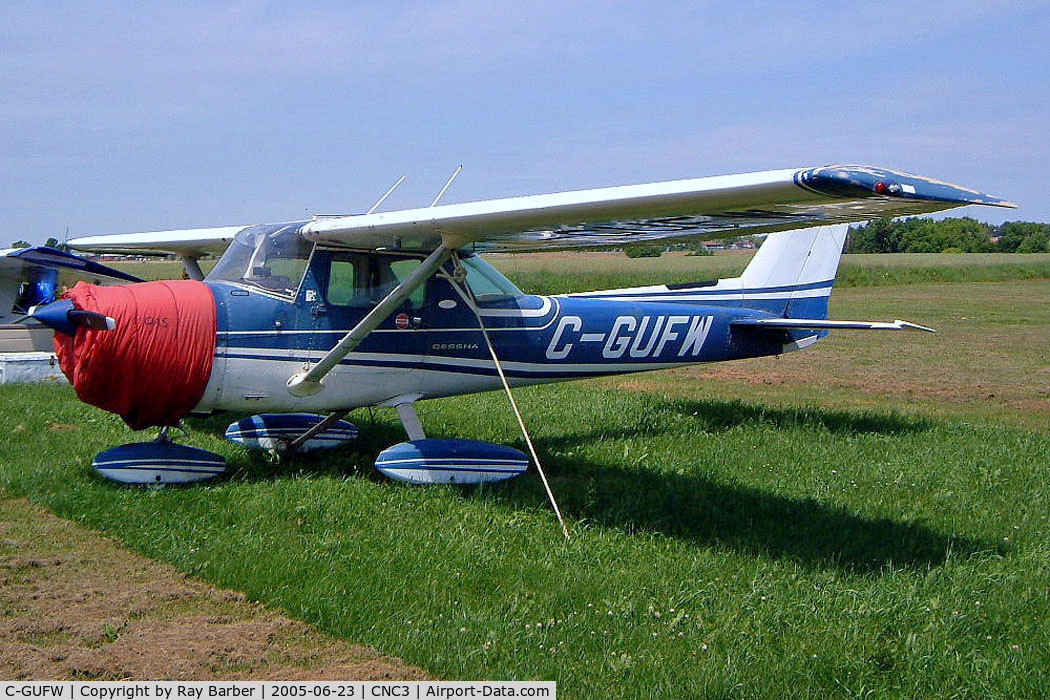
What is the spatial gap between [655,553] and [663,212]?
2039 mm

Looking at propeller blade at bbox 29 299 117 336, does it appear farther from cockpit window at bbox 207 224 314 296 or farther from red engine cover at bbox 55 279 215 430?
cockpit window at bbox 207 224 314 296

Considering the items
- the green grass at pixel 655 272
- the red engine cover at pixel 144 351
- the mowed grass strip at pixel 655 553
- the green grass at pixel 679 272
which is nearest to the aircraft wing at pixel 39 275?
the mowed grass strip at pixel 655 553

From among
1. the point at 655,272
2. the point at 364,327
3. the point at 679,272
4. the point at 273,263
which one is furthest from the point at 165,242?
the point at 679,272

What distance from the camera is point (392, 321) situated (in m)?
7.36

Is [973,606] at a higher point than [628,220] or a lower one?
lower

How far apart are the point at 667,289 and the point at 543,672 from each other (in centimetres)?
624

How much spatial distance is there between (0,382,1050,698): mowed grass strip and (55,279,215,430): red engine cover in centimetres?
67

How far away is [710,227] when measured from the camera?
22.0 feet

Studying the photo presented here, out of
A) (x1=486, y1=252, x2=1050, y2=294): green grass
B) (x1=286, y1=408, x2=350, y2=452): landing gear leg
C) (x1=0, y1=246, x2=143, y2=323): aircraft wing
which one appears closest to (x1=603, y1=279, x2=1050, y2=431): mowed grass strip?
(x1=286, y1=408, x2=350, y2=452): landing gear leg

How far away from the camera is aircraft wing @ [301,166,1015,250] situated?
4445 millimetres

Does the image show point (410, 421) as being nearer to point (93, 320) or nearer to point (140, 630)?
→ point (93, 320)

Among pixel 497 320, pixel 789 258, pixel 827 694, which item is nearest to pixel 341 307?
pixel 497 320

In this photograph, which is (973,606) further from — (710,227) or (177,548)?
(177,548)

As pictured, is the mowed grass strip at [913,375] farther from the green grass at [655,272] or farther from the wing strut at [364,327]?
the green grass at [655,272]
